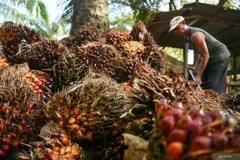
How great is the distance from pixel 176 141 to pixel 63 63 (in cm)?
135

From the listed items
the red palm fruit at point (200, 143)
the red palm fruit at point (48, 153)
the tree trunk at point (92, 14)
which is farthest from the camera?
Result: the tree trunk at point (92, 14)

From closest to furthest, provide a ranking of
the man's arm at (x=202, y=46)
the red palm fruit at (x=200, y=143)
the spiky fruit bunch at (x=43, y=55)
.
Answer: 1. the red palm fruit at (x=200, y=143)
2. the spiky fruit bunch at (x=43, y=55)
3. the man's arm at (x=202, y=46)

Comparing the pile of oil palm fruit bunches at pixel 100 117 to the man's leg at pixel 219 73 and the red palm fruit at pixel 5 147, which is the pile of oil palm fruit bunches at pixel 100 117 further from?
the man's leg at pixel 219 73

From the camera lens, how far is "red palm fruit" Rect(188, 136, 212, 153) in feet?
1.65

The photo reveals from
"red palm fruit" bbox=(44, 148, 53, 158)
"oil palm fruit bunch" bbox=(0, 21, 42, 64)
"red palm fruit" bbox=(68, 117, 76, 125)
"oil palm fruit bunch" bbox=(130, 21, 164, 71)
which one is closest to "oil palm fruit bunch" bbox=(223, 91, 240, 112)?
"oil palm fruit bunch" bbox=(130, 21, 164, 71)

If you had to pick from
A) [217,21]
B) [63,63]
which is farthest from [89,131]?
[217,21]

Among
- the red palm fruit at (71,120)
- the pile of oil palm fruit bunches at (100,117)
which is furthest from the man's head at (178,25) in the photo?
the red palm fruit at (71,120)

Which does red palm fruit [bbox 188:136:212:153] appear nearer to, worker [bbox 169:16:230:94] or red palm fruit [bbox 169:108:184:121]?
red palm fruit [bbox 169:108:184:121]

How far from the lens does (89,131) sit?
3.61ft

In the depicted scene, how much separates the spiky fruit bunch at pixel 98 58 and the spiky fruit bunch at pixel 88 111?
2.05ft

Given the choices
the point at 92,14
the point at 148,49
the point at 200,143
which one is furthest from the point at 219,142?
the point at 92,14

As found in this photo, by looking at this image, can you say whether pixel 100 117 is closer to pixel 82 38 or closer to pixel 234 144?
pixel 234 144

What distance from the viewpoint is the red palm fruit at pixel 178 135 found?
53cm

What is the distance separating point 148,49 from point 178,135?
2006mm
